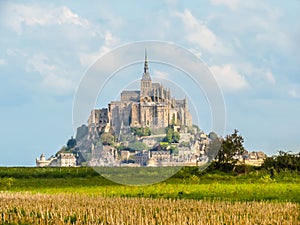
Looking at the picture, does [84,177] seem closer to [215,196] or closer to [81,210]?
[215,196]

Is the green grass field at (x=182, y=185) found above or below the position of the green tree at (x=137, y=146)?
below

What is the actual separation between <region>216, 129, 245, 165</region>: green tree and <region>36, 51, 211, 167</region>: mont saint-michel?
13.5 metres

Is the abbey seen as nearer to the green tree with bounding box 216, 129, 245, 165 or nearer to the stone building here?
the green tree with bounding box 216, 129, 245, 165

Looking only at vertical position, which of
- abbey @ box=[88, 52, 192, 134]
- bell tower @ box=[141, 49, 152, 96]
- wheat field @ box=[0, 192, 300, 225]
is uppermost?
bell tower @ box=[141, 49, 152, 96]

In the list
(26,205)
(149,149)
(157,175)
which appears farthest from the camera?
(157,175)

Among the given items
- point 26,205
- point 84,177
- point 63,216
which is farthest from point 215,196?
point 84,177

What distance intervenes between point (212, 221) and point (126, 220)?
2335 mm

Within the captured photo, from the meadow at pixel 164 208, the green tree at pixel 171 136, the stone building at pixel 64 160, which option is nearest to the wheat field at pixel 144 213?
the meadow at pixel 164 208

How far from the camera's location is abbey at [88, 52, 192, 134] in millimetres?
32281

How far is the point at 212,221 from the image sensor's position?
15.9m

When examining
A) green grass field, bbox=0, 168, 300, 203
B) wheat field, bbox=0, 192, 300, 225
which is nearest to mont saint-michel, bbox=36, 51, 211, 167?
green grass field, bbox=0, 168, 300, 203

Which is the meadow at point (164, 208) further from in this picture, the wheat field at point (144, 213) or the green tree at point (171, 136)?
the green tree at point (171, 136)

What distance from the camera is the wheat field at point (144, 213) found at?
16.4 m

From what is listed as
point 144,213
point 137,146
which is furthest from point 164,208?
point 137,146
